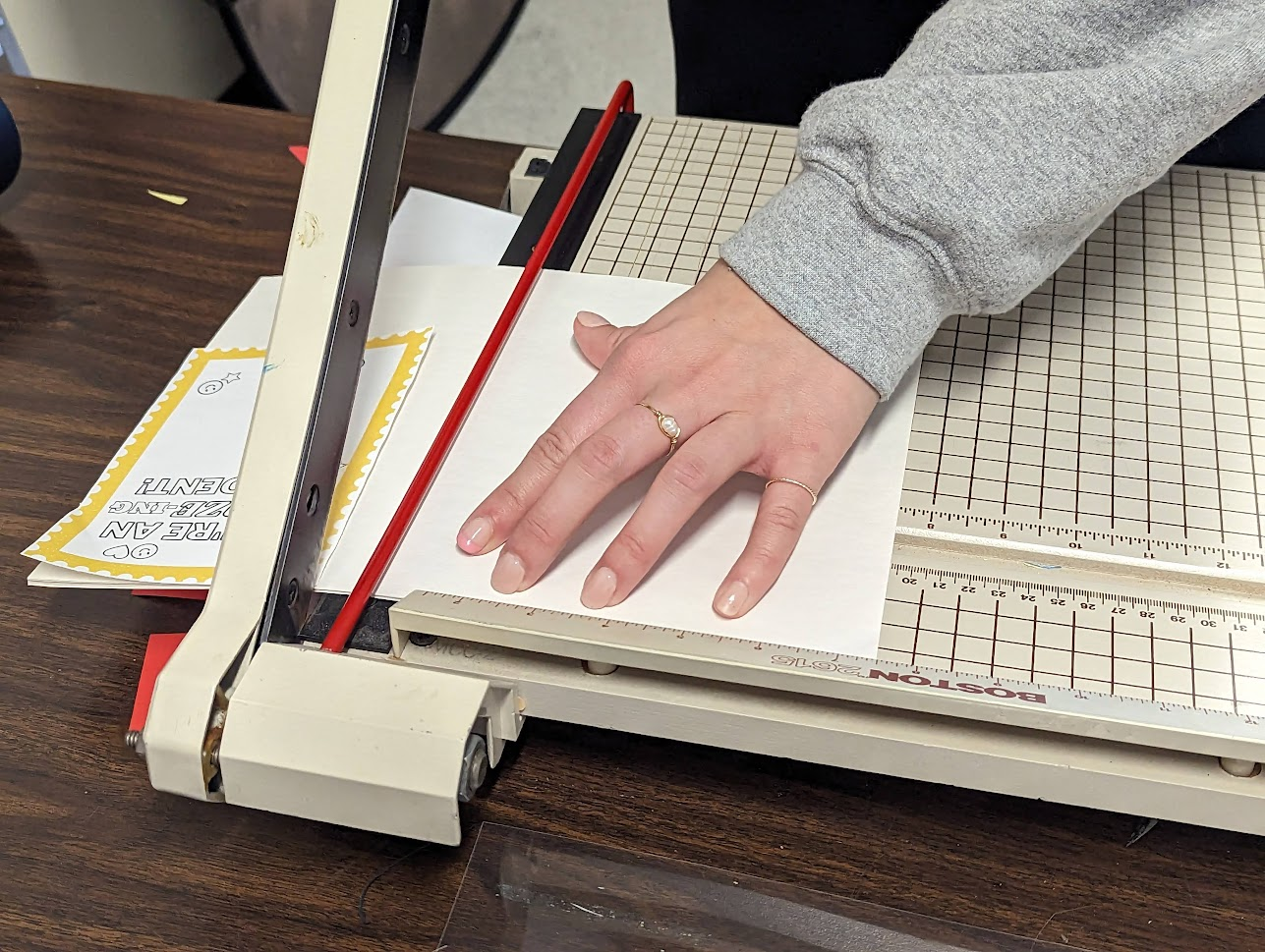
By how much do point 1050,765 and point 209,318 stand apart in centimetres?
71

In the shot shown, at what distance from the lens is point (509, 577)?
2.01 feet

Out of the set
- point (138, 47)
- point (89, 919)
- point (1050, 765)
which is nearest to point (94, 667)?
point (89, 919)

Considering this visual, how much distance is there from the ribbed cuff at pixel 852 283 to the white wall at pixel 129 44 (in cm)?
137

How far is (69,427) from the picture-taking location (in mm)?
846

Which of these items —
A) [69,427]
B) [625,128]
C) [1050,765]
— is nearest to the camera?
[1050,765]

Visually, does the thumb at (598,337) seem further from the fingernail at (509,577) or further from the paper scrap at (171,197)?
the paper scrap at (171,197)

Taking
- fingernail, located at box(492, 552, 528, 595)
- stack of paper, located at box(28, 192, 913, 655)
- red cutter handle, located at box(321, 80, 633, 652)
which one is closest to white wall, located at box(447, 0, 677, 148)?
red cutter handle, located at box(321, 80, 633, 652)

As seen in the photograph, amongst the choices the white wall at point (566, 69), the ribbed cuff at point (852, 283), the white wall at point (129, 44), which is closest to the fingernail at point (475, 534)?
the ribbed cuff at point (852, 283)

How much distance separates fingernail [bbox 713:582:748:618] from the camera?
59 centimetres

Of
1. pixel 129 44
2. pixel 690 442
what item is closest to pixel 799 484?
pixel 690 442

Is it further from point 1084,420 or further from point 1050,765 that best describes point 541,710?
point 1084,420

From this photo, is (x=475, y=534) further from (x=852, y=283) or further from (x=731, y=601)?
(x=852, y=283)

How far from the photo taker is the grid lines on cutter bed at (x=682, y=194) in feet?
2.79

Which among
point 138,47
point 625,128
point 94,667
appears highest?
point 625,128
